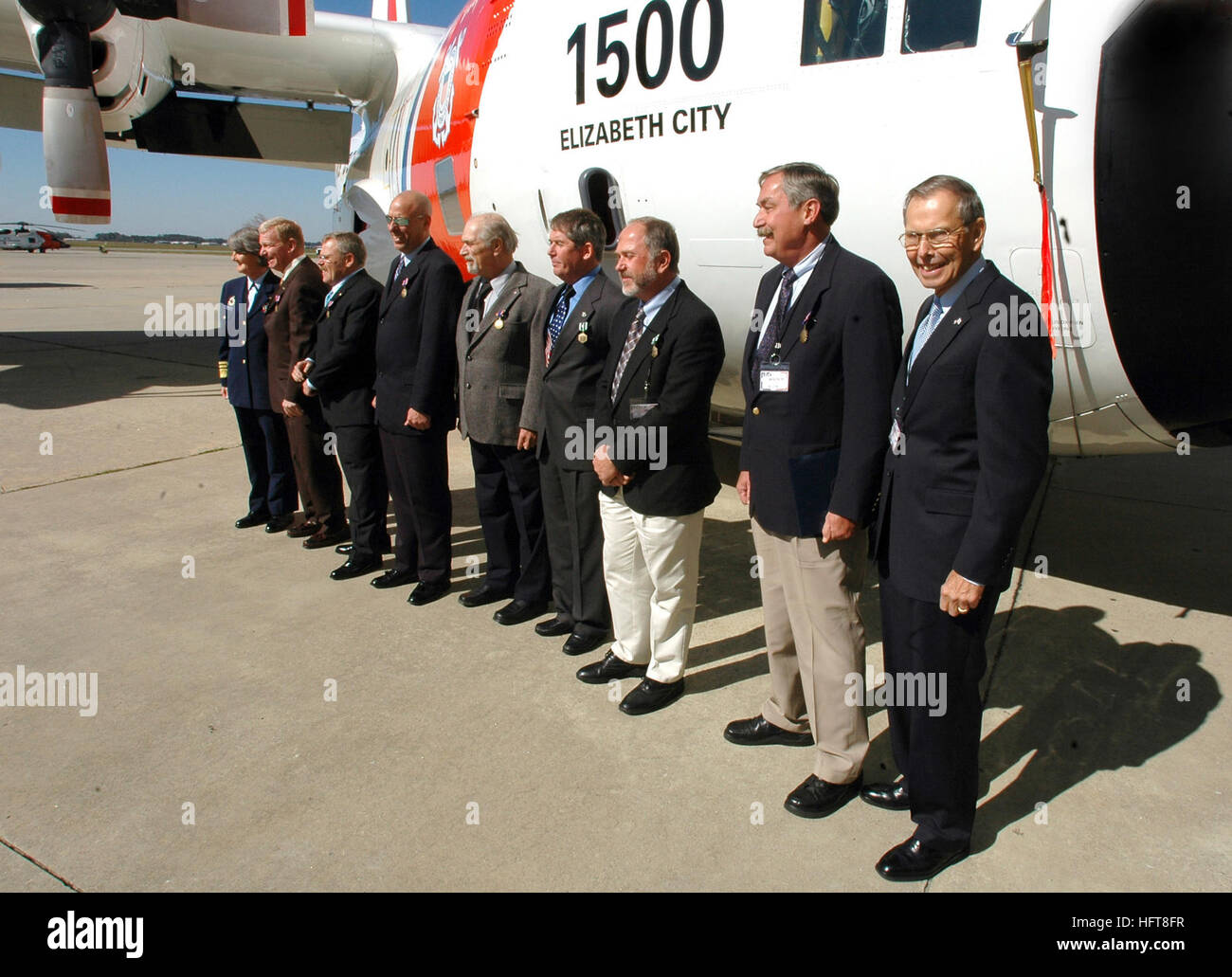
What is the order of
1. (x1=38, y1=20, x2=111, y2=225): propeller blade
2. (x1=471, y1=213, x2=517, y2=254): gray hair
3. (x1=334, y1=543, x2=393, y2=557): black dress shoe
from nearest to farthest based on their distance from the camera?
(x1=471, y1=213, x2=517, y2=254): gray hair
(x1=334, y1=543, x2=393, y2=557): black dress shoe
(x1=38, y1=20, x2=111, y2=225): propeller blade

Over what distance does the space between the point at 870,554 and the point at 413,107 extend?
578 centimetres

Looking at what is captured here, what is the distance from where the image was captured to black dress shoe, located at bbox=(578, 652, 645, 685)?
12.1 feet

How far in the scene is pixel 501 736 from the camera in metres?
3.30

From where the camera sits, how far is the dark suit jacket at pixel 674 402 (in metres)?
3.27

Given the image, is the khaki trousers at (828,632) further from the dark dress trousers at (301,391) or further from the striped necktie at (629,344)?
the dark dress trousers at (301,391)

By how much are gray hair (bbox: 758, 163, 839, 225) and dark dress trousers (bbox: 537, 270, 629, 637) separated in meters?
1.11

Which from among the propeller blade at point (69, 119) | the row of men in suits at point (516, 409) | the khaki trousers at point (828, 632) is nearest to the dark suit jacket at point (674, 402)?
the row of men in suits at point (516, 409)

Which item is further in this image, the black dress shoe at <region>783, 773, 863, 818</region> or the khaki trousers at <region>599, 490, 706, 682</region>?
the khaki trousers at <region>599, 490, 706, 682</region>

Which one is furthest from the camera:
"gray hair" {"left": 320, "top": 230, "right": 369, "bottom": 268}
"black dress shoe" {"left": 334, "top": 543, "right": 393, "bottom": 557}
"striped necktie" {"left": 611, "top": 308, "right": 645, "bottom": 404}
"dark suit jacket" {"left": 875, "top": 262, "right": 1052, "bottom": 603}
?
A: "black dress shoe" {"left": 334, "top": 543, "right": 393, "bottom": 557}

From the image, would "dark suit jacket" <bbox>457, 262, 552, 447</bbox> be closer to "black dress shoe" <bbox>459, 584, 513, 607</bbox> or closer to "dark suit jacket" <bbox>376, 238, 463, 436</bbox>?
"dark suit jacket" <bbox>376, 238, 463, 436</bbox>

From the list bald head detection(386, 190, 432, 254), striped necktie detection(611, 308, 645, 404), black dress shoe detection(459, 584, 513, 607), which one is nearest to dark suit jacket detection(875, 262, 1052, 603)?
striped necktie detection(611, 308, 645, 404)

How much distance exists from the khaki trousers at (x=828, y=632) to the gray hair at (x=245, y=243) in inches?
159

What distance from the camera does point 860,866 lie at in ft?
8.50
